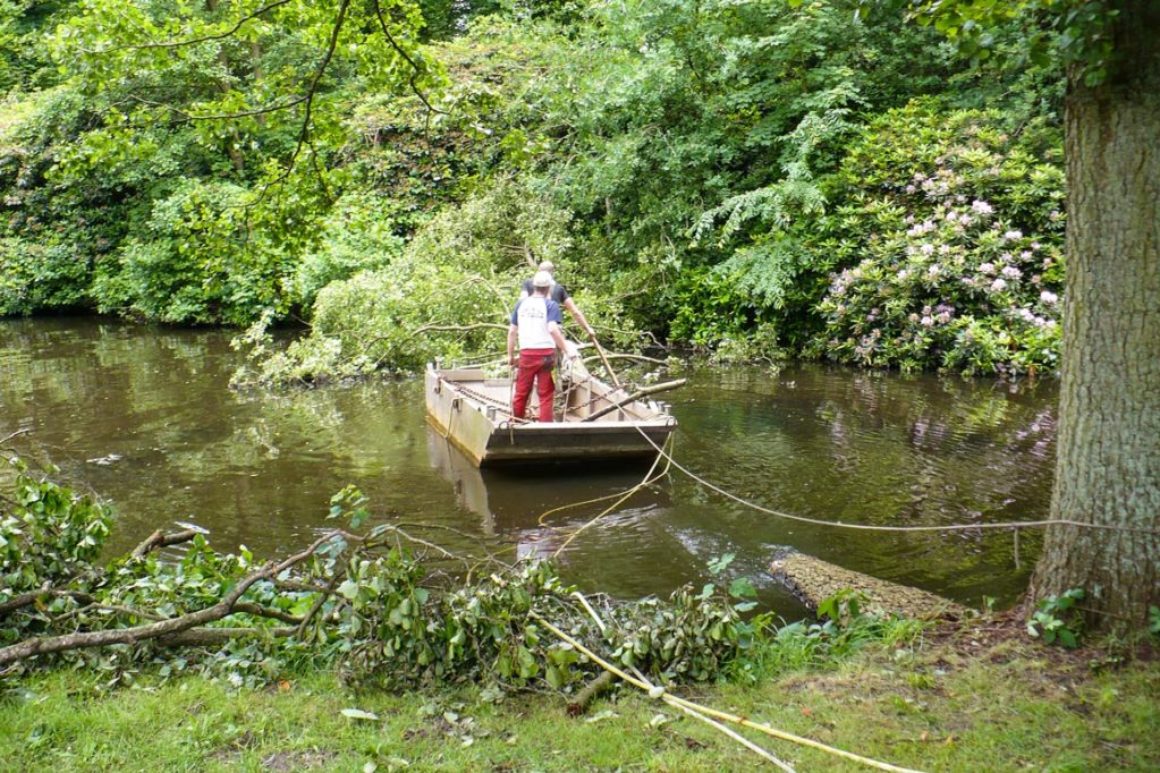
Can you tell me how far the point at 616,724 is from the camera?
13.3 ft

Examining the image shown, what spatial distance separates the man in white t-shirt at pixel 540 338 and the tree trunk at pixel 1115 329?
5.51 meters

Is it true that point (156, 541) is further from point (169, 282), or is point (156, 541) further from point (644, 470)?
point (169, 282)

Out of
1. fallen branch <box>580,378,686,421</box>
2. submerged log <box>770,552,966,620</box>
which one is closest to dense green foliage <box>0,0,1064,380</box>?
fallen branch <box>580,378,686,421</box>

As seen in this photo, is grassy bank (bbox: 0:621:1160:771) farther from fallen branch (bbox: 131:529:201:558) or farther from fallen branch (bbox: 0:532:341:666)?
fallen branch (bbox: 131:529:201:558)

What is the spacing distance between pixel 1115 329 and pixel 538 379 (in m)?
6.07

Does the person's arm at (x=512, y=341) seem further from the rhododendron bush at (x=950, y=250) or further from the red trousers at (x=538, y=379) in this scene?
the rhododendron bush at (x=950, y=250)

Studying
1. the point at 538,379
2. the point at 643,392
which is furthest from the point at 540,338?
the point at 643,392

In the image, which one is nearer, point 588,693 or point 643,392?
point 588,693

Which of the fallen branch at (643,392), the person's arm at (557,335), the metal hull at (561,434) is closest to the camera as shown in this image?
the fallen branch at (643,392)

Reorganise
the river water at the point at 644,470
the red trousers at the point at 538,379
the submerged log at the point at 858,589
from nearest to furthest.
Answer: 1. the submerged log at the point at 858,589
2. the river water at the point at 644,470
3. the red trousers at the point at 538,379

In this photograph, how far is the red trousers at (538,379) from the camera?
31.3 ft

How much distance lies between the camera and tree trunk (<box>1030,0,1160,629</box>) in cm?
412

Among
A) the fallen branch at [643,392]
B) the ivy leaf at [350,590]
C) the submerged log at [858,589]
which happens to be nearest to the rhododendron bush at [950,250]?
the fallen branch at [643,392]

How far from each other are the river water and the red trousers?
2.15 feet
